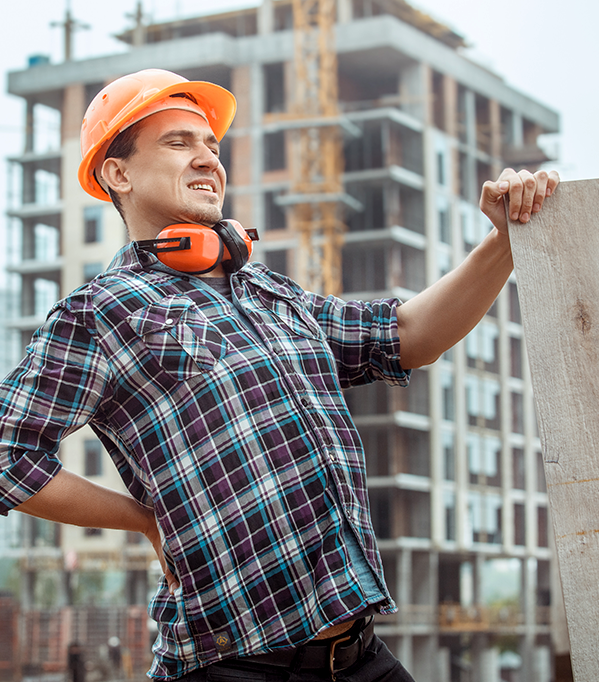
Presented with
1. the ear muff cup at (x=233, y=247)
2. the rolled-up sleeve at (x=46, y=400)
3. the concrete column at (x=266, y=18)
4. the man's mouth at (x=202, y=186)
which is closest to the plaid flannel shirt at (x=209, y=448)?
the rolled-up sleeve at (x=46, y=400)

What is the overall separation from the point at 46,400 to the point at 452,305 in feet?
2.75

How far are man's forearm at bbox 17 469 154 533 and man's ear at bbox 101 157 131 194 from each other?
62cm

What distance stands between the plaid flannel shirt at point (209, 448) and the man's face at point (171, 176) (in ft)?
0.67

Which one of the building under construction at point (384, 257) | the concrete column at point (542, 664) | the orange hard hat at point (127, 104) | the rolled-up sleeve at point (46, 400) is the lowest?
the concrete column at point (542, 664)

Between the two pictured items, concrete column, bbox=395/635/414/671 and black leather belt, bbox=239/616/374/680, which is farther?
concrete column, bbox=395/635/414/671

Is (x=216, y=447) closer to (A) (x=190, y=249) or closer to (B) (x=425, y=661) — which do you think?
(A) (x=190, y=249)

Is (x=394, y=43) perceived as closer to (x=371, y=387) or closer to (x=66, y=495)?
(x=371, y=387)

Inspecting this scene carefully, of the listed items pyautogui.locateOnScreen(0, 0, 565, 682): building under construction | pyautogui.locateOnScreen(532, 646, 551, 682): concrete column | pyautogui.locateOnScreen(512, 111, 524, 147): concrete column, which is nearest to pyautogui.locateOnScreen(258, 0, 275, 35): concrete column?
pyautogui.locateOnScreen(0, 0, 565, 682): building under construction

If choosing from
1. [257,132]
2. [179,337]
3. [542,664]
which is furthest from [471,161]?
[179,337]

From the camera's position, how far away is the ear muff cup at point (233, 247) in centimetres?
207

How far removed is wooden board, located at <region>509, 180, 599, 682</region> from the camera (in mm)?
1632

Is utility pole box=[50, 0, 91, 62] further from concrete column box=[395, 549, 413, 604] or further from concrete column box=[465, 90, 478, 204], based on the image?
concrete column box=[395, 549, 413, 604]

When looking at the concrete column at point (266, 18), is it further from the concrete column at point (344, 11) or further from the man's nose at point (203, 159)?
the man's nose at point (203, 159)

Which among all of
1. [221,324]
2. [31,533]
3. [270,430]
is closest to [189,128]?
[221,324]
